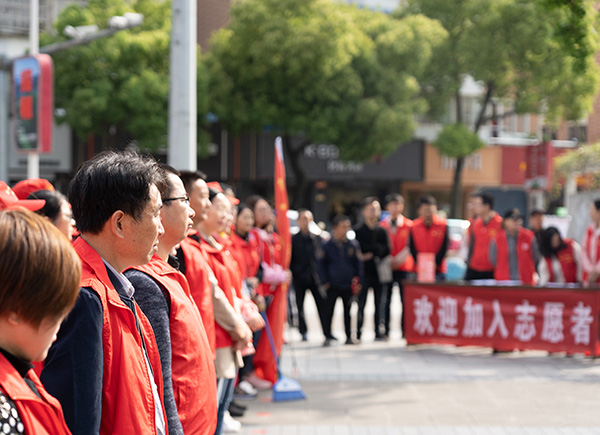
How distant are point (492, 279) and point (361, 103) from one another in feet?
56.7

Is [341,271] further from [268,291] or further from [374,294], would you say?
[268,291]

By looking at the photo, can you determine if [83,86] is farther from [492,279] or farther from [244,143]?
[492,279]

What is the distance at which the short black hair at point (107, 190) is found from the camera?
2.47 m

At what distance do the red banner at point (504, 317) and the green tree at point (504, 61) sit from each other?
18.5 meters

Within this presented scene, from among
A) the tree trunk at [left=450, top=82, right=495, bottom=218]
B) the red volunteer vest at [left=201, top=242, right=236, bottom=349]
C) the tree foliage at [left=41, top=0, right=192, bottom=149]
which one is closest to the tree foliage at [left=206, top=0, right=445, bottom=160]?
the tree foliage at [left=41, top=0, right=192, bottom=149]

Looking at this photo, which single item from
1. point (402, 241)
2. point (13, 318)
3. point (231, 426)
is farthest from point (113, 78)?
point (13, 318)

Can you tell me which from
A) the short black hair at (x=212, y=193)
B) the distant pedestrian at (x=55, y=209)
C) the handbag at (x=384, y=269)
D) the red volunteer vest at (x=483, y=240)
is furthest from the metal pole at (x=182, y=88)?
the red volunteer vest at (x=483, y=240)

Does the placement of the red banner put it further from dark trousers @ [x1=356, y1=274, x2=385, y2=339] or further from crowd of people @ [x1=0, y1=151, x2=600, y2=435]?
crowd of people @ [x1=0, y1=151, x2=600, y2=435]

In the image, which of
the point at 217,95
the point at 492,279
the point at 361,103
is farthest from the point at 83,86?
the point at 492,279

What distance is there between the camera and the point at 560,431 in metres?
6.20

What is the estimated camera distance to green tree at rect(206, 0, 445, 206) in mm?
25688

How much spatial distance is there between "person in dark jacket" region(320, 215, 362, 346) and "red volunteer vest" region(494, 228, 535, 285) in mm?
1756

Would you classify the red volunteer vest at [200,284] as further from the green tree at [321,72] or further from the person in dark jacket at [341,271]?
the green tree at [321,72]

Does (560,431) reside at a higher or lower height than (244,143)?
lower
